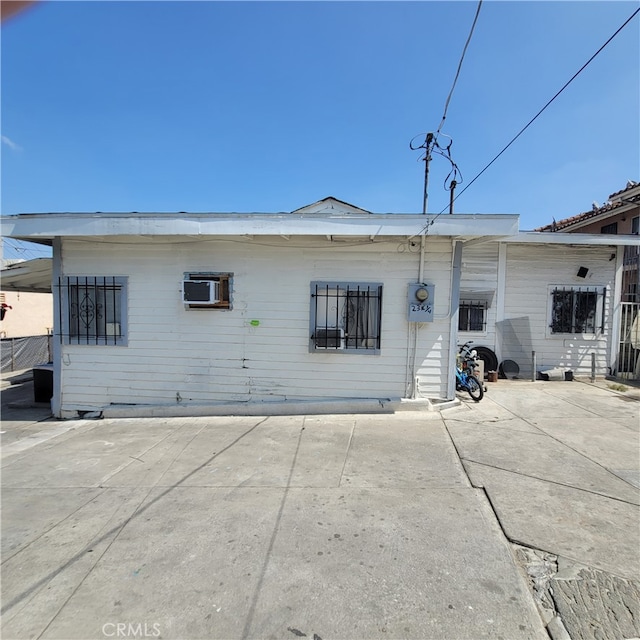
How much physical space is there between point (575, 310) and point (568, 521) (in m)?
7.36

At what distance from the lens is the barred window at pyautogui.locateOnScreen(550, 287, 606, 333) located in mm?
8297

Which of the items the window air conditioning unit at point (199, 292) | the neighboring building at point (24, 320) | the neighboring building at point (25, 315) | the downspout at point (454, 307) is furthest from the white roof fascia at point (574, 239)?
the neighboring building at point (25, 315)

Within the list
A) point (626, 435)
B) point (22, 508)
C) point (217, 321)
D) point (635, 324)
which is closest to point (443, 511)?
point (626, 435)

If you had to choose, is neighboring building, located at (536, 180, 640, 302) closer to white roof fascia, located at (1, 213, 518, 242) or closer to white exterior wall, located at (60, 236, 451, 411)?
white roof fascia, located at (1, 213, 518, 242)

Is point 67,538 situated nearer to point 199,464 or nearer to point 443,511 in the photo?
point 199,464

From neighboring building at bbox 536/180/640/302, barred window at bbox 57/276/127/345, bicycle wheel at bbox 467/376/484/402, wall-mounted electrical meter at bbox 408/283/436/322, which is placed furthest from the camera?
neighboring building at bbox 536/180/640/302

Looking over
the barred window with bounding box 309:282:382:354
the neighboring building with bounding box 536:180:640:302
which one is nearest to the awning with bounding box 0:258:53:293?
the barred window with bounding box 309:282:382:354

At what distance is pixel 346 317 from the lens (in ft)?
18.9

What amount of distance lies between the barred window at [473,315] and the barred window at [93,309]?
24.5 ft

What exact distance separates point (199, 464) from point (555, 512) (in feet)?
11.6

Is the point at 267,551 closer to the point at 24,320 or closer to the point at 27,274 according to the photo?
the point at 27,274

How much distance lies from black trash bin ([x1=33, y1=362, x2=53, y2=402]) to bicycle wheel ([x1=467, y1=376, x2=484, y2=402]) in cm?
833

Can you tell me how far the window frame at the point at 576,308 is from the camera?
326 inches

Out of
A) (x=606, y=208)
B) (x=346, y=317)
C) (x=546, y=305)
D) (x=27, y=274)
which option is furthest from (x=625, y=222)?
(x=27, y=274)
